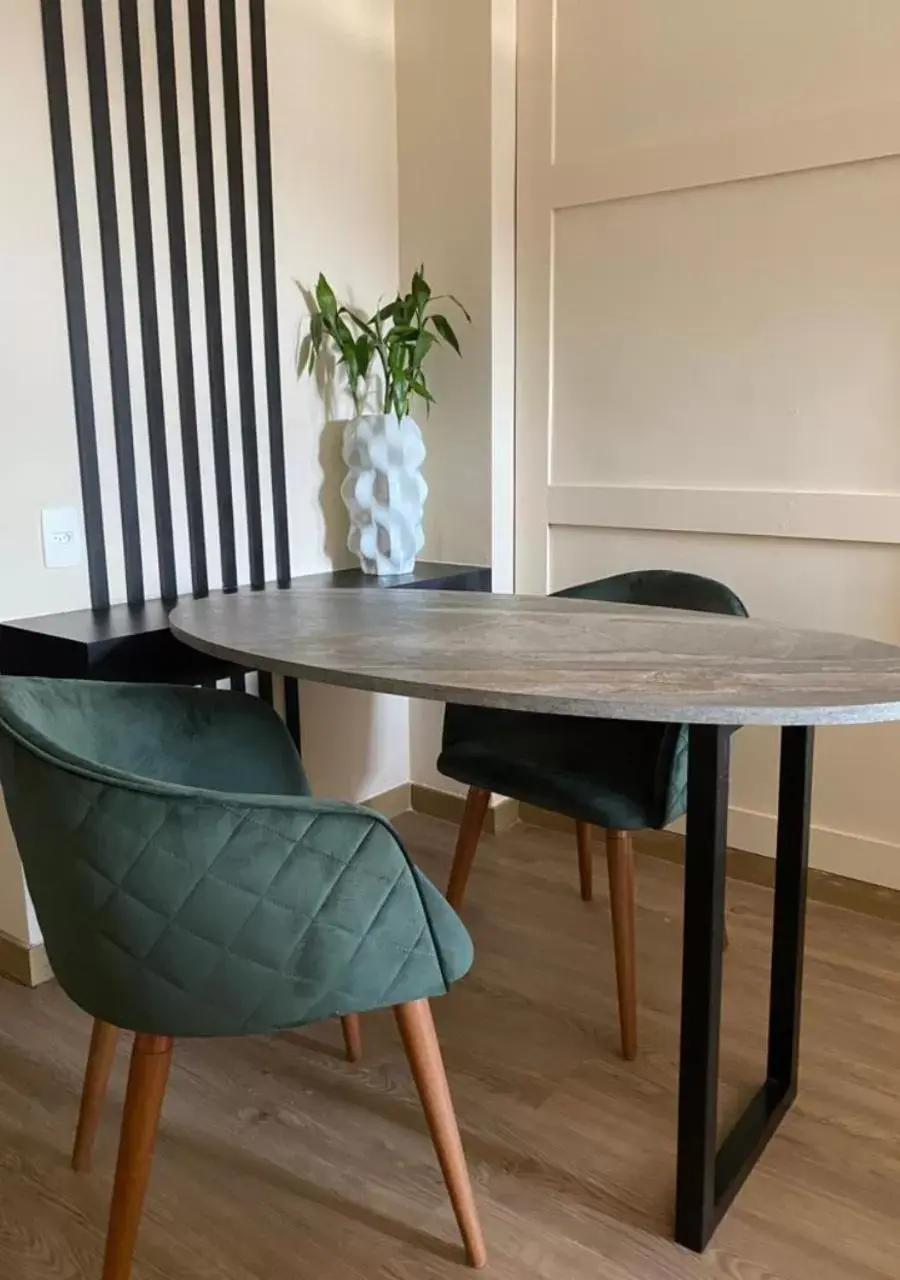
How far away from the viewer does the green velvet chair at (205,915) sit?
1117 millimetres

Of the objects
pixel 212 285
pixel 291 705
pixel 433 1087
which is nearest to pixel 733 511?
pixel 291 705

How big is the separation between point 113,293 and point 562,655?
48.9 inches

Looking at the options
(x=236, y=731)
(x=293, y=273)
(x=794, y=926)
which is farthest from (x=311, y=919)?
(x=293, y=273)

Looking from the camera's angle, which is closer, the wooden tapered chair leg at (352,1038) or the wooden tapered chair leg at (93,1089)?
the wooden tapered chair leg at (93,1089)

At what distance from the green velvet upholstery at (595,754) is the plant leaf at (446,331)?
0.74m

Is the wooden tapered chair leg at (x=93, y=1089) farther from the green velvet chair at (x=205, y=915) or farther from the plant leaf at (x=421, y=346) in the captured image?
the plant leaf at (x=421, y=346)

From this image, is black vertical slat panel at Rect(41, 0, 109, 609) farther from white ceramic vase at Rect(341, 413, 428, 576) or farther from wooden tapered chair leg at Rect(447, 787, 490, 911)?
wooden tapered chair leg at Rect(447, 787, 490, 911)

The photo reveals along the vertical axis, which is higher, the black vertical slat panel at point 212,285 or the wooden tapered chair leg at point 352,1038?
the black vertical slat panel at point 212,285

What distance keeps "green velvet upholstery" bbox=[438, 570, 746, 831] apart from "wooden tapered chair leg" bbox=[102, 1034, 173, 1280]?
0.82 metres

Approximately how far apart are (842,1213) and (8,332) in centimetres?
201

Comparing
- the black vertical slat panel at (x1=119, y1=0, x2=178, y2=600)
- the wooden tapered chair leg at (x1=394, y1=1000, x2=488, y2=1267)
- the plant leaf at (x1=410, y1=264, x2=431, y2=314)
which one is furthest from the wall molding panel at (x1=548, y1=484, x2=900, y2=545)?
the wooden tapered chair leg at (x1=394, y1=1000, x2=488, y2=1267)

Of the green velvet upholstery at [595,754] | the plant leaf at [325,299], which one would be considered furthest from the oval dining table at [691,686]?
the plant leaf at [325,299]

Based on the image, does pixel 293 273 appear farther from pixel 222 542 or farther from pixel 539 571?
pixel 539 571

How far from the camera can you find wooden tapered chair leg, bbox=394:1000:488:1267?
50.3 inches
